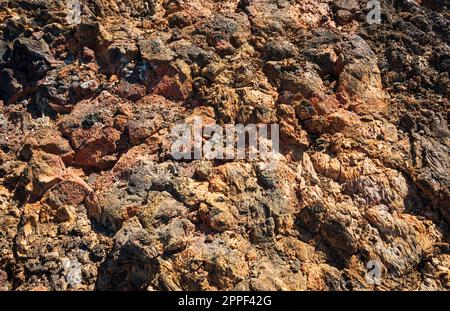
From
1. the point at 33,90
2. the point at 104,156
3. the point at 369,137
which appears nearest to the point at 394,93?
the point at 369,137

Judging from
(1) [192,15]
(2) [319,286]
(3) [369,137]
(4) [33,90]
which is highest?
(1) [192,15]

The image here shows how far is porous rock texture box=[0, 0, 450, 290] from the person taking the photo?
26.8ft

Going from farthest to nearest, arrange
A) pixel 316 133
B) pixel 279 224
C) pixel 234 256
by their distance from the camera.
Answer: pixel 316 133 → pixel 279 224 → pixel 234 256

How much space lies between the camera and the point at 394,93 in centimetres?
1058

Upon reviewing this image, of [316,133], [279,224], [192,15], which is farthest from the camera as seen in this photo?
[192,15]

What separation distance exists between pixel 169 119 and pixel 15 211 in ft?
12.4

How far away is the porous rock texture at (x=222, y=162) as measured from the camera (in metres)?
8.16

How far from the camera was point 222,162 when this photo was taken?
Result: 9242 mm

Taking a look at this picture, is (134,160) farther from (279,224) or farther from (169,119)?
(279,224)

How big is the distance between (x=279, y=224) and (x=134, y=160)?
133 inches

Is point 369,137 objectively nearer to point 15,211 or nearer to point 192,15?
point 192,15

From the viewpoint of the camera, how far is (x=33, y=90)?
10.7 meters

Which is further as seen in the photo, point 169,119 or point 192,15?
point 192,15

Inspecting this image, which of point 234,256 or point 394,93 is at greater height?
point 394,93
